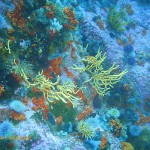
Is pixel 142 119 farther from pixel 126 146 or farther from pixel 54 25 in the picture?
pixel 54 25

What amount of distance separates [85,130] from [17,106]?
6.64 ft

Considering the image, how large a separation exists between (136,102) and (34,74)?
4.89 m

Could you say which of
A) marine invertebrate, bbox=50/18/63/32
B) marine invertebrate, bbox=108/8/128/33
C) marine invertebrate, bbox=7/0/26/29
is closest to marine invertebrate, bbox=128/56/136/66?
marine invertebrate, bbox=108/8/128/33

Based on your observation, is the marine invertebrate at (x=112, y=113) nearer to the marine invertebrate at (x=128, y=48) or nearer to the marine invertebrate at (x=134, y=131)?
the marine invertebrate at (x=134, y=131)

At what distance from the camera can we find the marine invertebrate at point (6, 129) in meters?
4.69

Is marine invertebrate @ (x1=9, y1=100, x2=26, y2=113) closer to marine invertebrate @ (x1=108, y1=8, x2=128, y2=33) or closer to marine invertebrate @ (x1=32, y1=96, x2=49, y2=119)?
marine invertebrate @ (x1=32, y1=96, x2=49, y2=119)

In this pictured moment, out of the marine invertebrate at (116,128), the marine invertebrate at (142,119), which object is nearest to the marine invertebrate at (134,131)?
the marine invertebrate at (116,128)

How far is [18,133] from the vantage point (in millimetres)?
4918

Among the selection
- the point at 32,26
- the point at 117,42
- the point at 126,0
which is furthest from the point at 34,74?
the point at 126,0

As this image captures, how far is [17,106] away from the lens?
17.0 feet

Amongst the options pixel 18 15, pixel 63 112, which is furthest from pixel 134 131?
pixel 18 15

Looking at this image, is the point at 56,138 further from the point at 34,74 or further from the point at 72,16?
the point at 72,16

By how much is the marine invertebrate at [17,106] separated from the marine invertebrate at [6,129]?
0.39 m

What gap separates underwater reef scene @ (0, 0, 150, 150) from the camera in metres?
5.19
